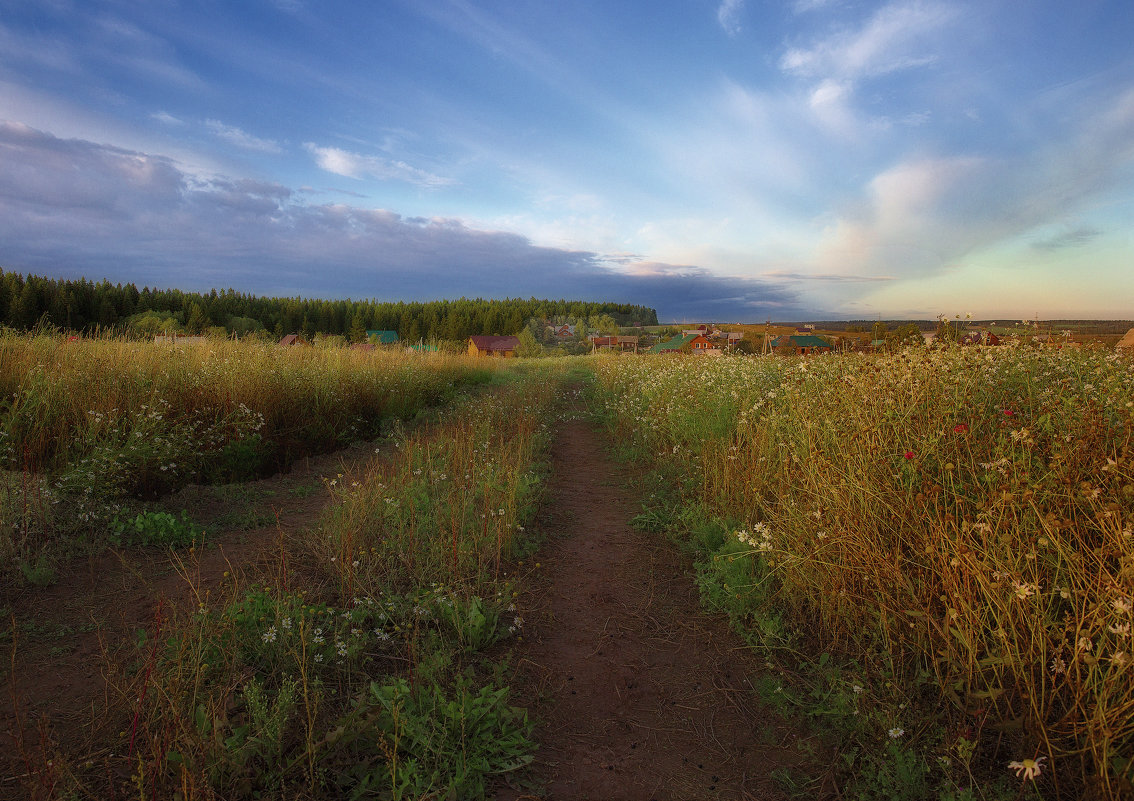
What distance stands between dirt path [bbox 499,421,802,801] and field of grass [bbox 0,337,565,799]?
240mm

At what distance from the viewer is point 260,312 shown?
6388 centimetres

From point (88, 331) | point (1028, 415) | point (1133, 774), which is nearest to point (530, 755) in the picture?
point (1133, 774)

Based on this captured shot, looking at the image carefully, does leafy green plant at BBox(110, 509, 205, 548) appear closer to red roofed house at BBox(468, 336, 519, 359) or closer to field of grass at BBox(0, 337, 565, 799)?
field of grass at BBox(0, 337, 565, 799)

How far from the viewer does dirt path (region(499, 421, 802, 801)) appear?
2424 mm

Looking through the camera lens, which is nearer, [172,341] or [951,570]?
[951,570]

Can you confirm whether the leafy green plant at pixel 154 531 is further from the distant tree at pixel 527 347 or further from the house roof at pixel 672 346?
the distant tree at pixel 527 347

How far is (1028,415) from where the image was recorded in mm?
3541

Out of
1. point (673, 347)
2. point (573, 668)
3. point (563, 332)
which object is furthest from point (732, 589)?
point (563, 332)

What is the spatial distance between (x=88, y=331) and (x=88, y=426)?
7131 mm

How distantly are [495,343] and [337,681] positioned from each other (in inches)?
2607

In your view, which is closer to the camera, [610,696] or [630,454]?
[610,696]

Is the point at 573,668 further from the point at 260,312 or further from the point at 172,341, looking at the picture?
the point at 260,312

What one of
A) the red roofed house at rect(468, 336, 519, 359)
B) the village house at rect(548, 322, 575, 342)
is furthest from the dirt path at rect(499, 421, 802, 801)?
the village house at rect(548, 322, 575, 342)

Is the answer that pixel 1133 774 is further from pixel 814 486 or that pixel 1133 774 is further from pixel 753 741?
pixel 814 486
